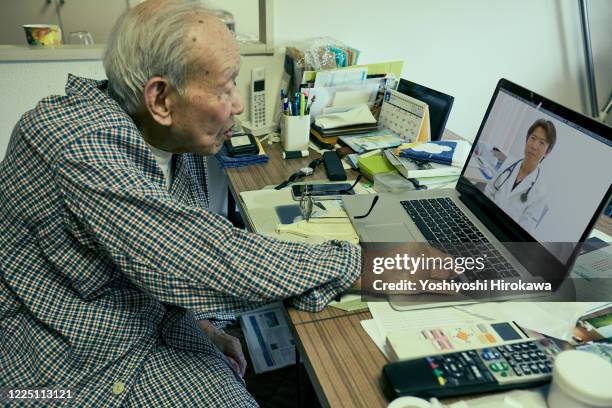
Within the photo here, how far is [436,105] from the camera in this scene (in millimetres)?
1520

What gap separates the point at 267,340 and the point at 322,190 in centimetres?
70

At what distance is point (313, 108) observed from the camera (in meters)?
1.62

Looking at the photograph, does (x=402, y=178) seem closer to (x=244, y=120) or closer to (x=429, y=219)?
(x=429, y=219)

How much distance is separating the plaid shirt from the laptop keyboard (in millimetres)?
226

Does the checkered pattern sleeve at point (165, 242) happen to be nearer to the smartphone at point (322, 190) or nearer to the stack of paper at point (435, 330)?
the stack of paper at point (435, 330)

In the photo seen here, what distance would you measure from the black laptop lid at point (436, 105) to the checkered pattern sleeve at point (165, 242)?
90 cm

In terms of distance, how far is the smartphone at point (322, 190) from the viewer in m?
1.19

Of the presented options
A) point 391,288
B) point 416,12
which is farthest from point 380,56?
point 391,288

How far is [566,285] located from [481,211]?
0.88ft

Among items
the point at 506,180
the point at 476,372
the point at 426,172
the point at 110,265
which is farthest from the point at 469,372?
the point at 426,172

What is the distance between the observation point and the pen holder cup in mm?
1507

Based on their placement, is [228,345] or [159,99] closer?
[159,99]

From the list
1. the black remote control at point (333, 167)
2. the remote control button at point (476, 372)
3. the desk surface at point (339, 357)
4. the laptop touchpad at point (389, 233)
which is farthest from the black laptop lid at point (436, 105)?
the remote control button at point (476, 372)

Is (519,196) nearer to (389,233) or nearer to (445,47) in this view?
(389,233)
